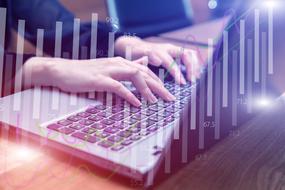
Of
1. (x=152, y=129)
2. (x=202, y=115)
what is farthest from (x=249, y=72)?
(x=152, y=129)

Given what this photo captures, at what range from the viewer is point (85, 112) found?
40cm

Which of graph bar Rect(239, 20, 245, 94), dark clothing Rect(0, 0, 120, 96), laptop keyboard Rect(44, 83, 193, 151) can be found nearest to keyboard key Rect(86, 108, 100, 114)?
laptop keyboard Rect(44, 83, 193, 151)

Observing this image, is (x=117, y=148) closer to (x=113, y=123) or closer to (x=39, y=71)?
(x=113, y=123)

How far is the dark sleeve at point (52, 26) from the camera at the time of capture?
0.53 m

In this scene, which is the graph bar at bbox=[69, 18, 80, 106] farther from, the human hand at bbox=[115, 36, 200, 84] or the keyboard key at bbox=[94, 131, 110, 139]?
the keyboard key at bbox=[94, 131, 110, 139]

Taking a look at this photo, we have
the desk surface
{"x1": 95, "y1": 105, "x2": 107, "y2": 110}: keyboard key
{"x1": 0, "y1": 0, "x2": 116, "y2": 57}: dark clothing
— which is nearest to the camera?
the desk surface

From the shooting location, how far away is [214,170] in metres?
0.37

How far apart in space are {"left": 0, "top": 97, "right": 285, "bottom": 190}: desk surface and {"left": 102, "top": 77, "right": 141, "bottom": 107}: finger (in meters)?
0.11

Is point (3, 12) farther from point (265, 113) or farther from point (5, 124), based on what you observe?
point (265, 113)

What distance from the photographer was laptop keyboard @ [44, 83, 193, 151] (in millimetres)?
340

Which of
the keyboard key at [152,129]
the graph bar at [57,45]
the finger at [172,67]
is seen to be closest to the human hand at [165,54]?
the finger at [172,67]

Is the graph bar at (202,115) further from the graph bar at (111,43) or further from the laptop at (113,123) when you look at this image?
the graph bar at (111,43)

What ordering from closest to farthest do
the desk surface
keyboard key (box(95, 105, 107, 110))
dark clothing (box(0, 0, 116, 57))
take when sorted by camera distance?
the desk surface → keyboard key (box(95, 105, 107, 110)) → dark clothing (box(0, 0, 116, 57))

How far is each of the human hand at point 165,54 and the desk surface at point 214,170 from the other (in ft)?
0.51
